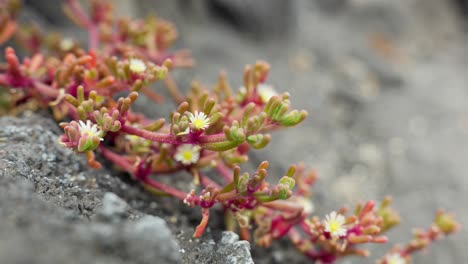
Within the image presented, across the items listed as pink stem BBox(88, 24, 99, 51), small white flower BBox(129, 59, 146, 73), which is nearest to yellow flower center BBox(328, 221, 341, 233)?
small white flower BBox(129, 59, 146, 73)

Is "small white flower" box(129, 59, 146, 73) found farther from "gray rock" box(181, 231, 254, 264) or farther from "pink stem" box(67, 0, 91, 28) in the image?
"pink stem" box(67, 0, 91, 28)

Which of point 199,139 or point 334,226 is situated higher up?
point 334,226

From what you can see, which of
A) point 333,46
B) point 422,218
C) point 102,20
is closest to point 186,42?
point 102,20

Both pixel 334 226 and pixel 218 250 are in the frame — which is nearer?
pixel 218 250

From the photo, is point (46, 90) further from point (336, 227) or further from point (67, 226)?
point (336, 227)

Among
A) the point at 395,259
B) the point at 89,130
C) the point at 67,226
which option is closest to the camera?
the point at 67,226

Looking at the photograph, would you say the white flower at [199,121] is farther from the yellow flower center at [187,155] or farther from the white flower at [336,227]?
the white flower at [336,227]

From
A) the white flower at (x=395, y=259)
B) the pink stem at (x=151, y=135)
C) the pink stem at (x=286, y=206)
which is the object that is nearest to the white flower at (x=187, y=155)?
the pink stem at (x=151, y=135)

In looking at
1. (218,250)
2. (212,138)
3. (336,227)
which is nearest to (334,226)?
(336,227)
